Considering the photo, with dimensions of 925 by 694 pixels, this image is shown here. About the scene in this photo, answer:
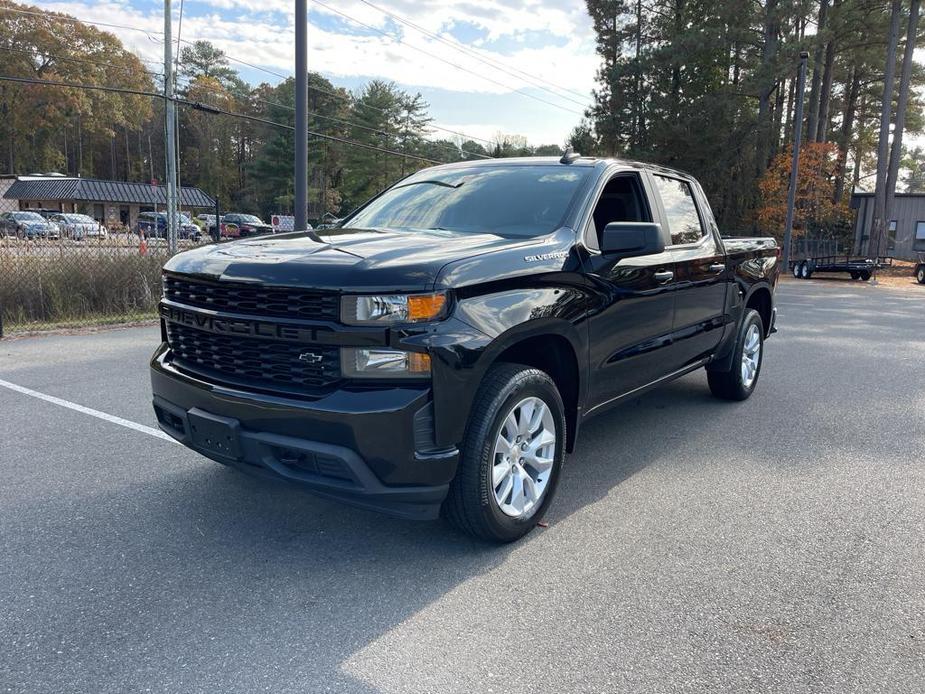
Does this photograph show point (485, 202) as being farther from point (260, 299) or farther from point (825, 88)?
point (825, 88)

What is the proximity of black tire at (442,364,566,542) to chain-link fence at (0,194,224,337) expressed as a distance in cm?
871

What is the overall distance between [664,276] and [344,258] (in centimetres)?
239

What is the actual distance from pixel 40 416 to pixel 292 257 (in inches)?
138

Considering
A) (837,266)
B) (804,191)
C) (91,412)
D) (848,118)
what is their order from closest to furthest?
(91,412) < (837,266) < (804,191) < (848,118)

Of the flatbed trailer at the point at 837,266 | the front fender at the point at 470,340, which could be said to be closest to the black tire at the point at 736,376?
the front fender at the point at 470,340

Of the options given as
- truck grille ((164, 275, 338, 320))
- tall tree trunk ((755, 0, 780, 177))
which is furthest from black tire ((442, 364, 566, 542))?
tall tree trunk ((755, 0, 780, 177))

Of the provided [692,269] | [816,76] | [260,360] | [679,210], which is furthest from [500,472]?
[816,76]

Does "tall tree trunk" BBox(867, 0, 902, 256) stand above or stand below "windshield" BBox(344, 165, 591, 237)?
above

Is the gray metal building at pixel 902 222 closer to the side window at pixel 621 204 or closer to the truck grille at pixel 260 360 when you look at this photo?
the side window at pixel 621 204

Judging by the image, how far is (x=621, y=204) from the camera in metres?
4.63

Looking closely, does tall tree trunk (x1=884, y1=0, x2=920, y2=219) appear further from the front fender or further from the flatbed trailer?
the front fender

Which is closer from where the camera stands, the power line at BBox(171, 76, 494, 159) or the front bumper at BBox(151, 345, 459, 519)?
the front bumper at BBox(151, 345, 459, 519)

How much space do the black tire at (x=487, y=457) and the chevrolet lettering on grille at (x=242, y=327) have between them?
81cm

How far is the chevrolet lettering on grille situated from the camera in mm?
3004
